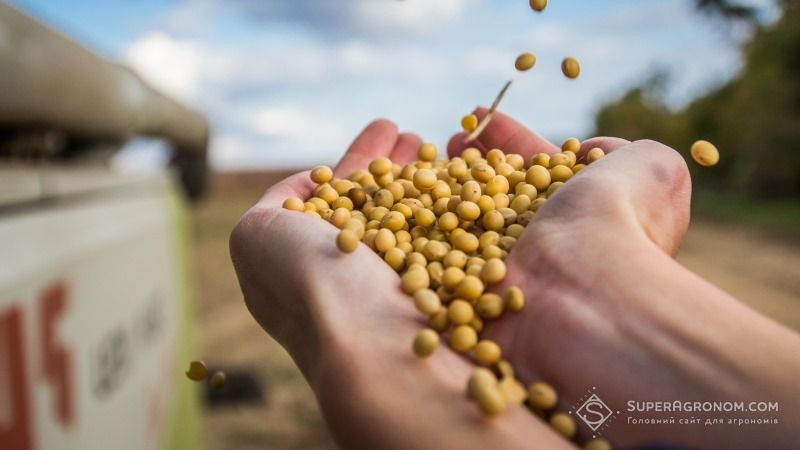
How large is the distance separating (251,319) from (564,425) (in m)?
8.10

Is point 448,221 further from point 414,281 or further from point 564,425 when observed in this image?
point 564,425

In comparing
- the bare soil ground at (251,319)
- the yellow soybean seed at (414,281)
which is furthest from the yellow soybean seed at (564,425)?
the bare soil ground at (251,319)

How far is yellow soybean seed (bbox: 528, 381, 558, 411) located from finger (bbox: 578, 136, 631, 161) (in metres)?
0.48

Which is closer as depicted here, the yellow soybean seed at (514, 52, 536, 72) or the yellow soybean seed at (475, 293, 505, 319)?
the yellow soybean seed at (475, 293, 505, 319)

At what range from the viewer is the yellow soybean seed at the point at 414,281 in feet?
3.48

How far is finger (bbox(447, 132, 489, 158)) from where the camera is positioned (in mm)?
1493

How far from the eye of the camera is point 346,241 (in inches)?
41.4

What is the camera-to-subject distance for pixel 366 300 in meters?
1.03

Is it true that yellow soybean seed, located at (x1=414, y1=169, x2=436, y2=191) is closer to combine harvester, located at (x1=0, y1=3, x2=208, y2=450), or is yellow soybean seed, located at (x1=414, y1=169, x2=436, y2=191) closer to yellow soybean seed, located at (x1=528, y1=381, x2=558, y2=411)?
yellow soybean seed, located at (x1=528, y1=381, x2=558, y2=411)

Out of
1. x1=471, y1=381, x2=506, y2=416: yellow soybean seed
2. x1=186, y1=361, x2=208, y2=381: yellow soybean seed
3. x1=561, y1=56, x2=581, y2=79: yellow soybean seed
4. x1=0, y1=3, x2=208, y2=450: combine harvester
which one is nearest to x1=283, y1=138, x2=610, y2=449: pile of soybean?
x1=471, y1=381, x2=506, y2=416: yellow soybean seed

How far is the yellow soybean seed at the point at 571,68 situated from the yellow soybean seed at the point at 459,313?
1.36 ft

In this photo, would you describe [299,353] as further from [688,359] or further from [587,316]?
[688,359]

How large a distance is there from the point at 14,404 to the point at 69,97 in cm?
108

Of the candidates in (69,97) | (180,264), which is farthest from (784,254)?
(69,97)
